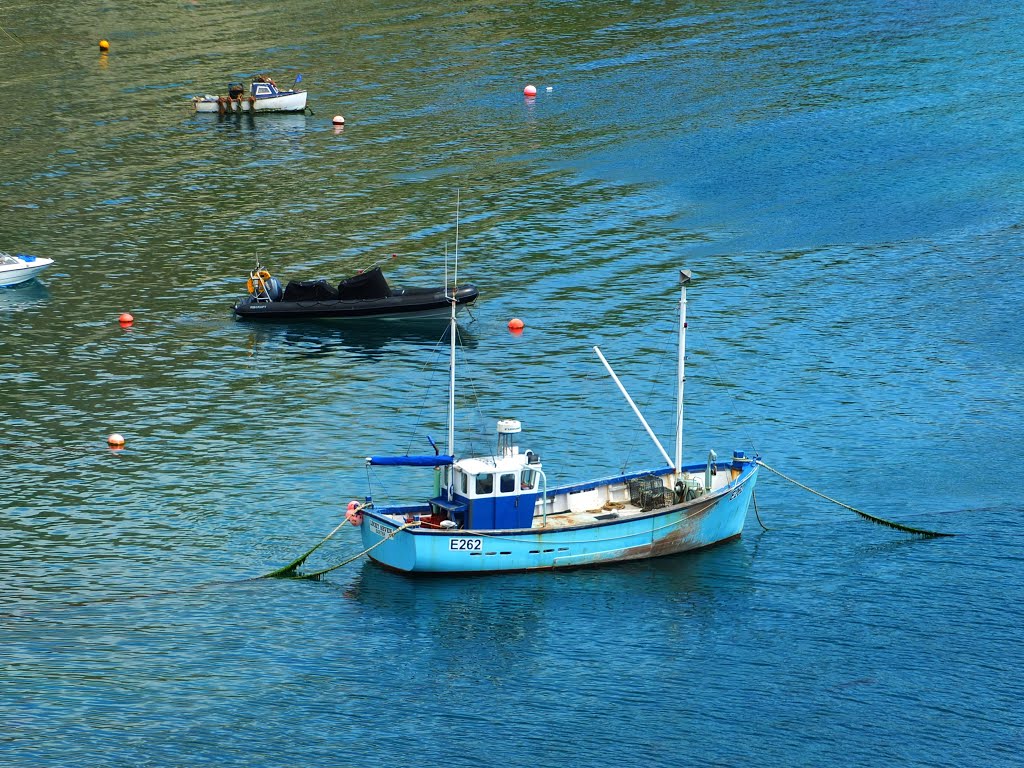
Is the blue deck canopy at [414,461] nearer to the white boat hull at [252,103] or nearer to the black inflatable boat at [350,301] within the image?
the black inflatable boat at [350,301]

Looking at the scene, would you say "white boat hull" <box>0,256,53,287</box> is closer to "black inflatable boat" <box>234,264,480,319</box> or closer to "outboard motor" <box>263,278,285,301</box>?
"black inflatable boat" <box>234,264,480,319</box>

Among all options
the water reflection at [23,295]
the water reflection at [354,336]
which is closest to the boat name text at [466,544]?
the water reflection at [354,336]

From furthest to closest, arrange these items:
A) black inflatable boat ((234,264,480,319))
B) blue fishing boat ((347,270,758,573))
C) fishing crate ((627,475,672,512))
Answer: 1. black inflatable boat ((234,264,480,319))
2. fishing crate ((627,475,672,512))
3. blue fishing boat ((347,270,758,573))

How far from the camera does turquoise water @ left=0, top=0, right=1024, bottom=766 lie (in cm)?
5338

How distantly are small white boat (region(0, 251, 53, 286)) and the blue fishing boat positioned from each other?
4830 cm

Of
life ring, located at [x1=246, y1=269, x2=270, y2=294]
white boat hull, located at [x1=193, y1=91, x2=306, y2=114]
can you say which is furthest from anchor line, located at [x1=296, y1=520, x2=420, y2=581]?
white boat hull, located at [x1=193, y1=91, x2=306, y2=114]

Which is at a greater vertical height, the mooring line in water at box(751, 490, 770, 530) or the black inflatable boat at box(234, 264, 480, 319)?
the black inflatable boat at box(234, 264, 480, 319)

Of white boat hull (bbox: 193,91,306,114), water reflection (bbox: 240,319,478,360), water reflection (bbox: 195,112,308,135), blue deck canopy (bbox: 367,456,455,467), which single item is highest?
white boat hull (bbox: 193,91,306,114)

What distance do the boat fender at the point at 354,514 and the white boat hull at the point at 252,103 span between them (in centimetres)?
9478

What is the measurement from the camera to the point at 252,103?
150 metres

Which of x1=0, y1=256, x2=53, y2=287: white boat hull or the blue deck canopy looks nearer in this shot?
the blue deck canopy

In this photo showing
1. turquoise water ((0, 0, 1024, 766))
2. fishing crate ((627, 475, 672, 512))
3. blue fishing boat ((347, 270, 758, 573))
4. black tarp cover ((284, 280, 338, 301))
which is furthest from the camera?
black tarp cover ((284, 280, 338, 301))

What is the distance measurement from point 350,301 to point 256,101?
61877 millimetres

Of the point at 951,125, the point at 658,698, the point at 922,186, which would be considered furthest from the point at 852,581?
the point at 951,125
